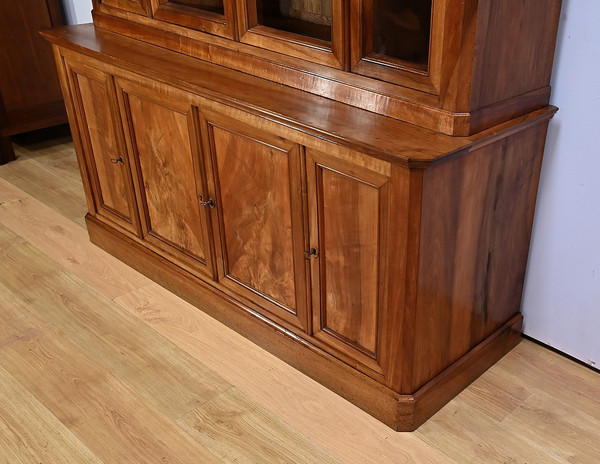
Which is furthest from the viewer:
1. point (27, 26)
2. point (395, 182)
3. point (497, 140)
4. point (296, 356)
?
point (27, 26)

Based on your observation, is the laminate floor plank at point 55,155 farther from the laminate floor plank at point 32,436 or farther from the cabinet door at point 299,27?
the cabinet door at point 299,27

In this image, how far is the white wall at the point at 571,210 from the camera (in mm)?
1569

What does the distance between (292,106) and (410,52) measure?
11.9 inches

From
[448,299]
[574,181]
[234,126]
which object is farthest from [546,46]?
[234,126]

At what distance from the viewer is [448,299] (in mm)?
1622

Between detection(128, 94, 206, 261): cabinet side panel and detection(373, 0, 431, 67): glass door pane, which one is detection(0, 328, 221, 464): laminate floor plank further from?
detection(373, 0, 431, 67): glass door pane

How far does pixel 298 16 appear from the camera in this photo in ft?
5.61

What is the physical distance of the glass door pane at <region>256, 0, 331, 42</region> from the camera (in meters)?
1.64

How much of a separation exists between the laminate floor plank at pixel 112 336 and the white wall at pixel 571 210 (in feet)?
2.99

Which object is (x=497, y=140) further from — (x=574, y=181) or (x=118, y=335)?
(x=118, y=335)

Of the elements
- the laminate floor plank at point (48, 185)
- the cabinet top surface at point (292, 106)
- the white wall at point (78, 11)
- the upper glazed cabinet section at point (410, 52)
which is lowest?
the laminate floor plank at point (48, 185)

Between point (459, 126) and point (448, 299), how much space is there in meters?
0.43

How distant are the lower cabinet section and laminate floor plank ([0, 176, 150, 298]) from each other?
22 cm

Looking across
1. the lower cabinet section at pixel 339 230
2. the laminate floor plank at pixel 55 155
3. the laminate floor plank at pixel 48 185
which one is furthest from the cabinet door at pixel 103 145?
the laminate floor plank at pixel 55 155
